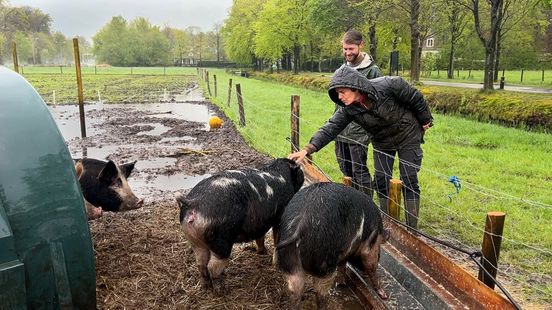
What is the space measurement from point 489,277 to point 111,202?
11.8ft

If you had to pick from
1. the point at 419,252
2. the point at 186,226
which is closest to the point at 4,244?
the point at 186,226

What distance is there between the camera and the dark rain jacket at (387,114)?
402 cm

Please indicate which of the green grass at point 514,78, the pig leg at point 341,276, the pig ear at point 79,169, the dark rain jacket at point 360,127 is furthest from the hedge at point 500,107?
the green grass at point 514,78

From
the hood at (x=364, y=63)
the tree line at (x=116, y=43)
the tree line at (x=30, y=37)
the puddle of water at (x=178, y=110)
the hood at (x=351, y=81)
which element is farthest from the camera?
the tree line at (x=116, y=43)

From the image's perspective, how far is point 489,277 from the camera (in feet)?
10.4

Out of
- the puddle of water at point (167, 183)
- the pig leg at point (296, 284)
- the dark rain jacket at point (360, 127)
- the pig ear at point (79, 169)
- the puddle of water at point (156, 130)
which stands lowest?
the puddle of water at point (167, 183)

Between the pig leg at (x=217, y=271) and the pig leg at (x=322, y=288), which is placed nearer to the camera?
the pig leg at (x=322, y=288)

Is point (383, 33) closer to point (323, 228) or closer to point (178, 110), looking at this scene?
point (178, 110)

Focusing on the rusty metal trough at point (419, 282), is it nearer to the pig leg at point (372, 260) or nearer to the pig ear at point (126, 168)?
the pig leg at point (372, 260)

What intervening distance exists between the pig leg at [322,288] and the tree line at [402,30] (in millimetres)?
17685

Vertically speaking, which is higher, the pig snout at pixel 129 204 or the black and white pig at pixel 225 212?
the black and white pig at pixel 225 212

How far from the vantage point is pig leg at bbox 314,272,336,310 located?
3.15 metres

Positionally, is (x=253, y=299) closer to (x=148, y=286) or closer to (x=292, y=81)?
(x=148, y=286)

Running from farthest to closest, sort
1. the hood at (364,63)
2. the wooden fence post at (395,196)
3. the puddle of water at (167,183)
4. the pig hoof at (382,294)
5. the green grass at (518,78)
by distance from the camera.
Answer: the green grass at (518,78) < the puddle of water at (167,183) < the hood at (364,63) < the wooden fence post at (395,196) < the pig hoof at (382,294)
